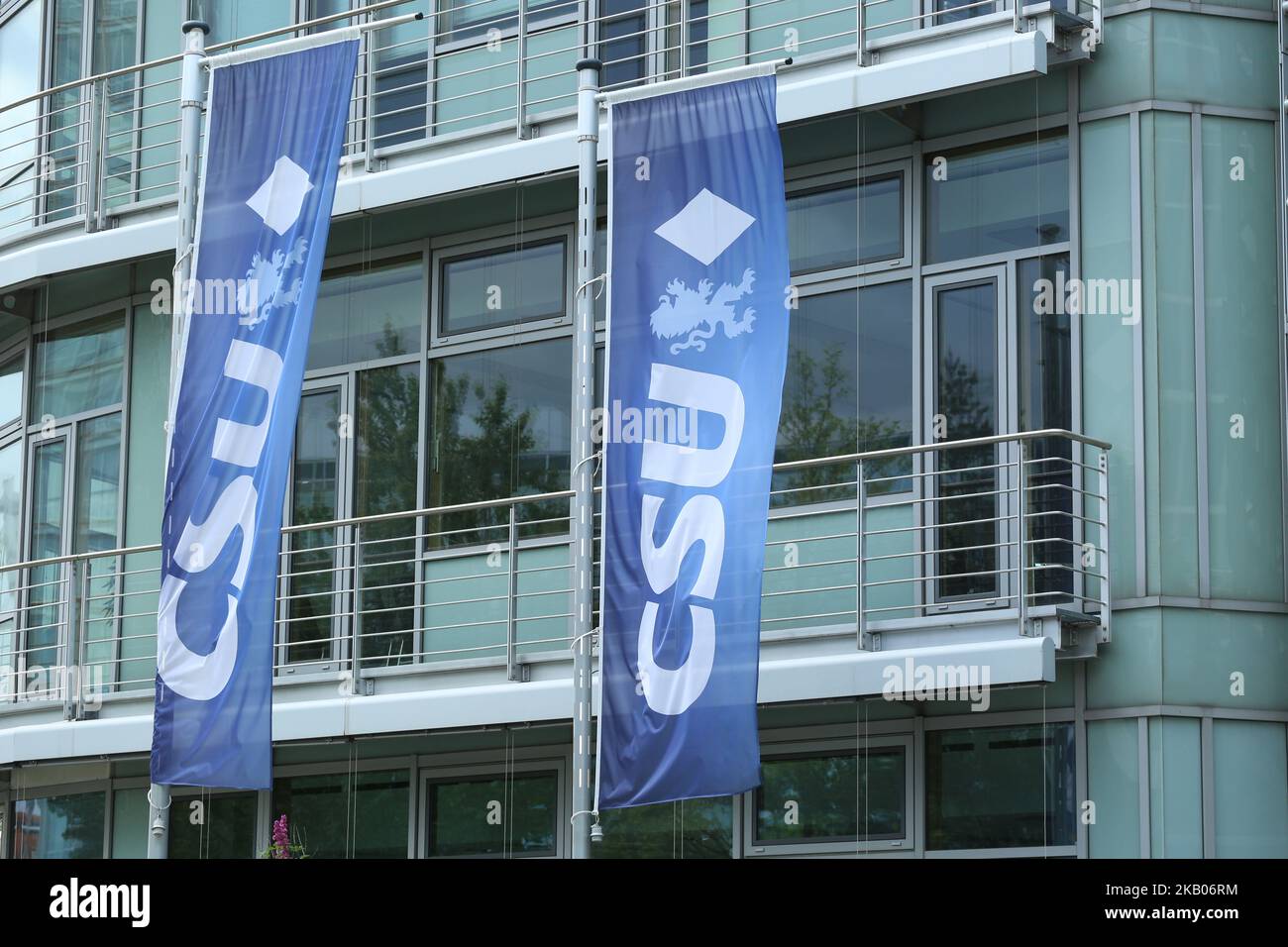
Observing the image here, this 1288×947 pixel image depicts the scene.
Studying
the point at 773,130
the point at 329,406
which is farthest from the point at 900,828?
the point at 329,406

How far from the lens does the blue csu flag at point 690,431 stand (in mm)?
10547

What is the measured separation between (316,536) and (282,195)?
3716 mm

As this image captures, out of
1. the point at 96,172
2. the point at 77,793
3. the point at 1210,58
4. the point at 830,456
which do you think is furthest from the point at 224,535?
the point at 1210,58

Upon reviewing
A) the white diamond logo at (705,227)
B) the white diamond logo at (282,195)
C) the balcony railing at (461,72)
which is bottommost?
the white diamond logo at (705,227)

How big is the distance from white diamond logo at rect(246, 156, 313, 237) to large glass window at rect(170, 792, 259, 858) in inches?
194

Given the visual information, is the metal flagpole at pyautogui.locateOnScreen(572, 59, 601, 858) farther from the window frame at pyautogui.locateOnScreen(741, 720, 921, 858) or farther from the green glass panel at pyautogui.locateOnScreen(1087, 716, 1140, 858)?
the green glass panel at pyautogui.locateOnScreen(1087, 716, 1140, 858)

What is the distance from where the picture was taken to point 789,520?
12.9 metres

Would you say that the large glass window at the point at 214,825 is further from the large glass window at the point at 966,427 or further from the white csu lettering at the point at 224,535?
the large glass window at the point at 966,427

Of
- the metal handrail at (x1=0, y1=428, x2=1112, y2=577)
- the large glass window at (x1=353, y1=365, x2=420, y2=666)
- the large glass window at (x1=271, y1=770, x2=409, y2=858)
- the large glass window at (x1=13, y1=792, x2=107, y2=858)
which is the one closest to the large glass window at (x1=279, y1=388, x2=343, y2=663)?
the metal handrail at (x1=0, y1=428, x2=1112, y2=577)

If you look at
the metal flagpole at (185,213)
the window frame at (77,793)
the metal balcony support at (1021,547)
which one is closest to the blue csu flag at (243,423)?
the metal flagpole at (185,213)

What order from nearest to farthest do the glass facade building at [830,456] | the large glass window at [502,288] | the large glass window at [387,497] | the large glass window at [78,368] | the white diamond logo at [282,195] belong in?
the glass facade building at [830,456] < the white diamond logo at [282,195] < the large glass window at [502,288] < the large glass window at [387,497] < the large glass window at [78,368]

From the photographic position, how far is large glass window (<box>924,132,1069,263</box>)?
1223 cm

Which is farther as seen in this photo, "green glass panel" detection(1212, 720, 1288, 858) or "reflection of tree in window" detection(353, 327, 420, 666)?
"reflection of tree in window" detection(353, 327, 420, 666)

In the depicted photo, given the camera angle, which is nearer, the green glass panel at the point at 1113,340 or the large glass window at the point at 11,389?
the green glass panel at the point at 1113,340
